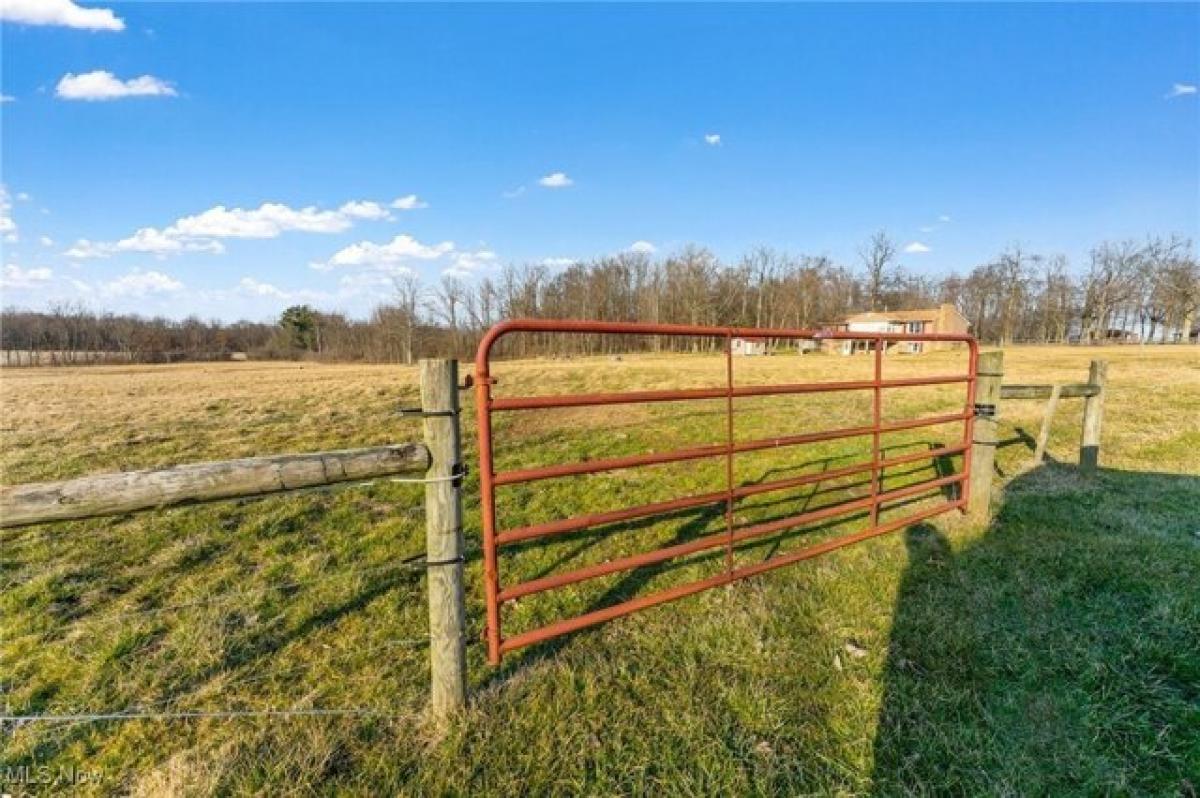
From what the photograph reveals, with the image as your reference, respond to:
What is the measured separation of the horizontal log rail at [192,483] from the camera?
6.17 ft

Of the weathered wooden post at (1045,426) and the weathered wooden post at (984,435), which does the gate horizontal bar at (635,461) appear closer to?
the weathered wooden post at (984,435)

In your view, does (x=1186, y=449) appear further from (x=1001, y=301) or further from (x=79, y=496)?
(x=1001, y=301)

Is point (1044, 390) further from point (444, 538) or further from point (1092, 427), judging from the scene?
point (444, 538)

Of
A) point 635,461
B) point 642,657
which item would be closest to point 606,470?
point 635,461

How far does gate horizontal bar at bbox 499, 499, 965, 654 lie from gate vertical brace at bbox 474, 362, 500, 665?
113 mm

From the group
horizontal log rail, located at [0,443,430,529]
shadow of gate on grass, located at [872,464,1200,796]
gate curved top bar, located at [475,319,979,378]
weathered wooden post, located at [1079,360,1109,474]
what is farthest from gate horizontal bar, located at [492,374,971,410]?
weathered wooden post, located at [1079,360,1109,474]

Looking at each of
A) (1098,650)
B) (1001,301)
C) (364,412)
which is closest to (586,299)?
(364,412)

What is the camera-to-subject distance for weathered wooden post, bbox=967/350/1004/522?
189 inches

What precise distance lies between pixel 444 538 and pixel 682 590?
5.14 feet

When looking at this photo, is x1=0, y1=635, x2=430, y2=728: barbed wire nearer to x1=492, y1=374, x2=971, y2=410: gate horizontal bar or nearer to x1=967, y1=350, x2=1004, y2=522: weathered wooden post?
x1=492, y1=374, x2=971, y2=410: gate horizontal bar

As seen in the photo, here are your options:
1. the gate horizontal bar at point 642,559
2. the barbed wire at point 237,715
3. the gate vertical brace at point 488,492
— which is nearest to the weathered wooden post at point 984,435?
the gate horizontal bar at point 642,559

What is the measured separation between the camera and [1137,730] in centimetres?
242

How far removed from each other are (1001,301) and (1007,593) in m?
89.7

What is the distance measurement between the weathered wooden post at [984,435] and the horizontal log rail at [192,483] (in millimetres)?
4874
